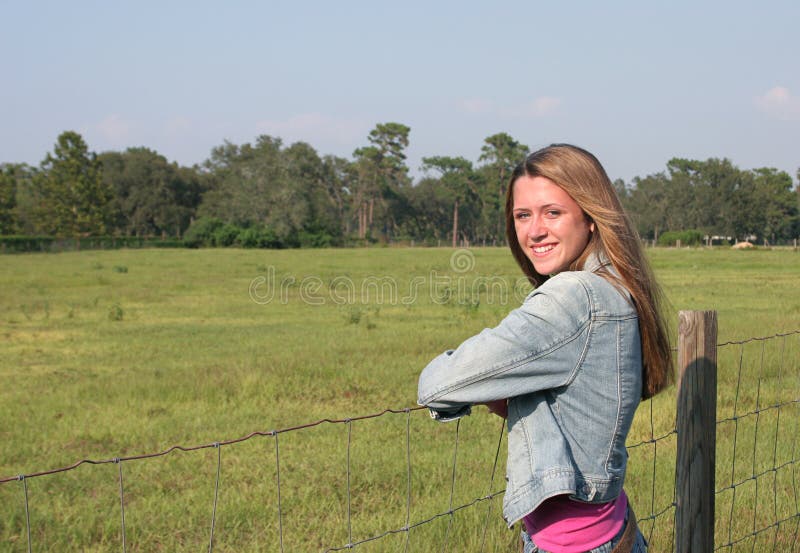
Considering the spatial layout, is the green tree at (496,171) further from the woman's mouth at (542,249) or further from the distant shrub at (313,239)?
the woman's mouth at (542,249)

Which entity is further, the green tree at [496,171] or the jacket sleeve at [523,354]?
the green tree at [496,171]

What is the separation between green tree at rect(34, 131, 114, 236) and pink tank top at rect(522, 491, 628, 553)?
7151 centimetres

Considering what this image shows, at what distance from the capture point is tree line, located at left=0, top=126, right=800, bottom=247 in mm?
68500

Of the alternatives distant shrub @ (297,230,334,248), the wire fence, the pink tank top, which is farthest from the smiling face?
distant shrub @ (297,230,334,248)

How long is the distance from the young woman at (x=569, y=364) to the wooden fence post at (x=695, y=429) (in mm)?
976

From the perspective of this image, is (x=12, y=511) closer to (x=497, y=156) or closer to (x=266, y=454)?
(x=266, y=454)

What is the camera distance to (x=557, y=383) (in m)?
1.68

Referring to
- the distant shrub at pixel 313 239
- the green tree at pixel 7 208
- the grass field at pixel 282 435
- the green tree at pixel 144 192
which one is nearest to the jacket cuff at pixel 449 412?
the grass field at pixel 282 435

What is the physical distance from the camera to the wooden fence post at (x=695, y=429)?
9.34ft

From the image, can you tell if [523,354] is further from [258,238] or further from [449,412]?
[258,238]

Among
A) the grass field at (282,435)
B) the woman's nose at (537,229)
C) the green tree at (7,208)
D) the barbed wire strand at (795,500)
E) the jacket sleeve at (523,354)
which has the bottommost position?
the grass field at (282,435)

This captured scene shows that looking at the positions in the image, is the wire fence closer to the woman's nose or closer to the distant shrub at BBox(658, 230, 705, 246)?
the woman's nose

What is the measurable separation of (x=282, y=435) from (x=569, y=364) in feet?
18.7

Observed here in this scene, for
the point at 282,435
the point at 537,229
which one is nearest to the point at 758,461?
the point at 282,435
